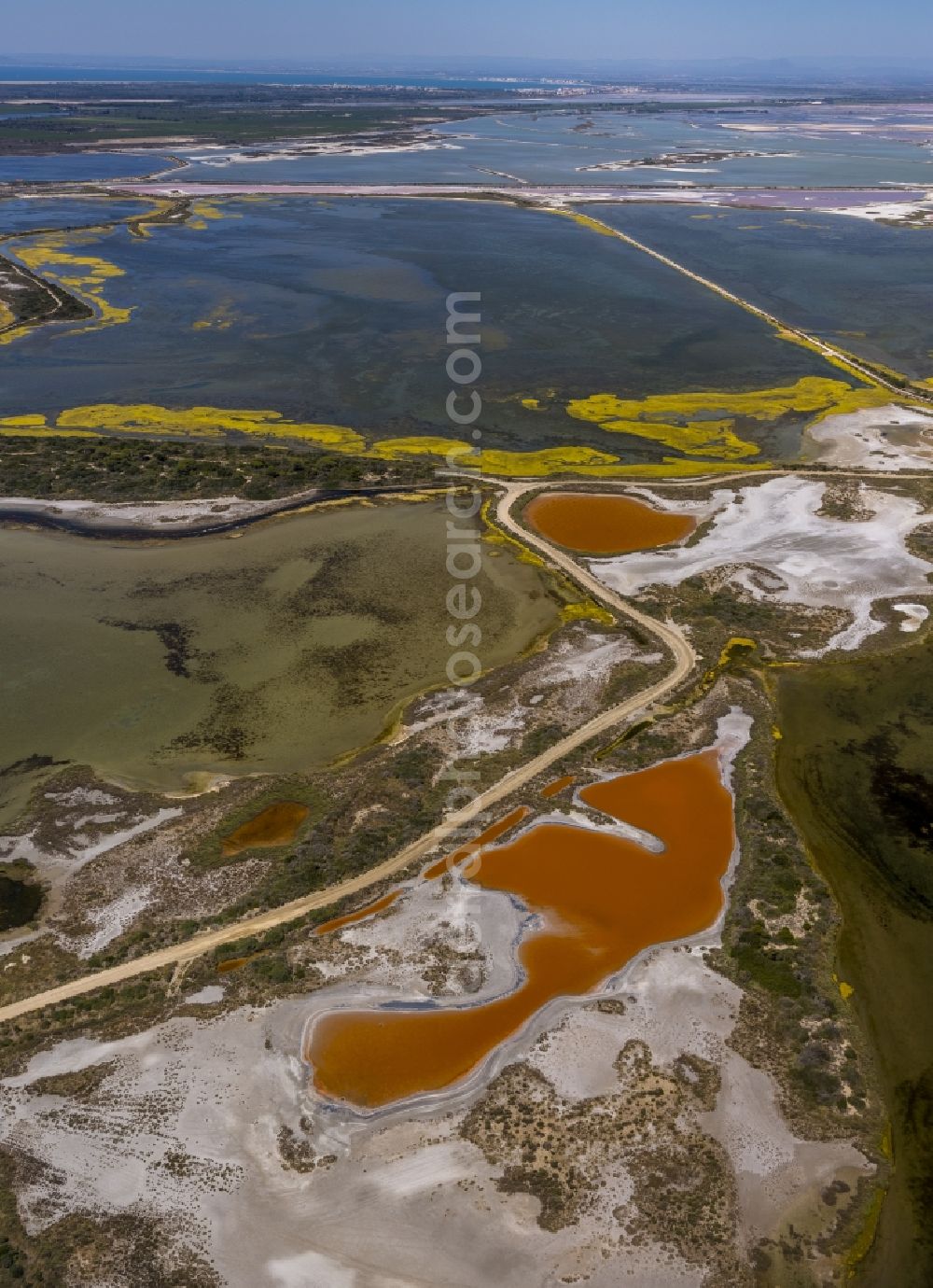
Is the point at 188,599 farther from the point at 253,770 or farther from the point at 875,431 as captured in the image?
the point at 875,431

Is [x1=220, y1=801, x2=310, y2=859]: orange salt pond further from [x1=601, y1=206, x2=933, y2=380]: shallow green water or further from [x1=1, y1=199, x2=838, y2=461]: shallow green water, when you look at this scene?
[x1=601, y1=206, x2=933, y2=380]: shallow green water

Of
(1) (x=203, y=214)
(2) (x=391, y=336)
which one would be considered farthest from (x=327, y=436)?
(1) (x=203, y=214)

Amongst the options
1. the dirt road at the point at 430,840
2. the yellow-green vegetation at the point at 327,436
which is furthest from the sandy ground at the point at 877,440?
the dirt road at the point at 430,840

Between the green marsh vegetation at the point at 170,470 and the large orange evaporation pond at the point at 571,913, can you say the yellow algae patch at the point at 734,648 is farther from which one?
the green marsh vegetation at the point at 170,470

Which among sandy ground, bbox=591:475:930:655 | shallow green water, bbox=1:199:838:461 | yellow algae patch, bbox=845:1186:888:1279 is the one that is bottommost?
yellow algae patch, bbox=845:1186:888:1279

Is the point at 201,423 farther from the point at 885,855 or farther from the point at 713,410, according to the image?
the point at 885,855

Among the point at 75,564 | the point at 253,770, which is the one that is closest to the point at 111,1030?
the point at 253,770

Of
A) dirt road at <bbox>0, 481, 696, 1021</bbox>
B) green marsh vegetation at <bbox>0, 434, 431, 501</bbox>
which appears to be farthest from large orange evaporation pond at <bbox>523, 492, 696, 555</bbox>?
green marsh vegetation at <bbox>0, 434, 431, 501</bbox>

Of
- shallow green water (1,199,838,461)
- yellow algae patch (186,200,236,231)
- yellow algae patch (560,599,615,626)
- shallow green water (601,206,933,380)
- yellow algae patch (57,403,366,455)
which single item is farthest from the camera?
yellow algae patch (186,200,236,231)
